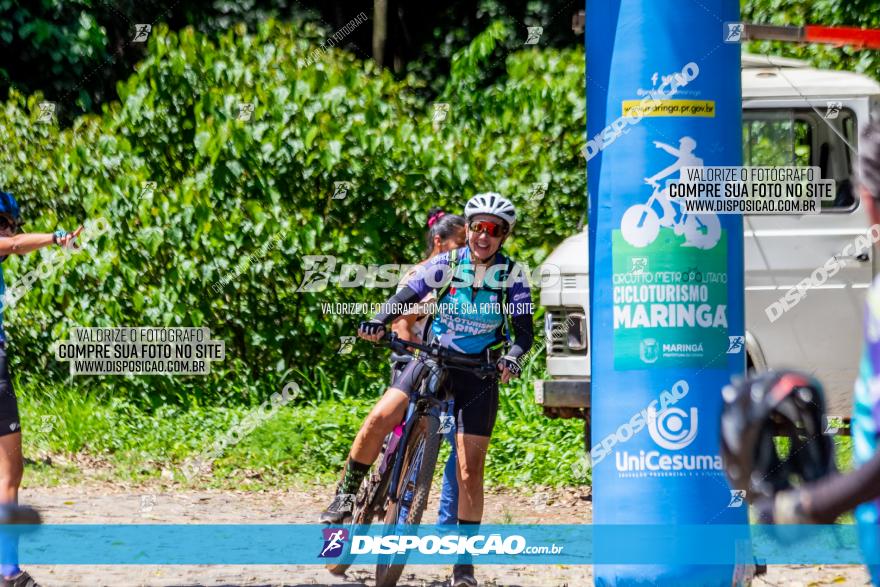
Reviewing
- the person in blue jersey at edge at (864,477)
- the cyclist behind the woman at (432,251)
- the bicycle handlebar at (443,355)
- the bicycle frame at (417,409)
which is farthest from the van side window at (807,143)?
the person in blue jersey at edge at (864,477)

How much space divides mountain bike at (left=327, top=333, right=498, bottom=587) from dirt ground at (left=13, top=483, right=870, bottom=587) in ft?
1.30

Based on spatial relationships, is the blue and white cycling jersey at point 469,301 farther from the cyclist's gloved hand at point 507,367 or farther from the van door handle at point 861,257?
the van door handle at point 861,257

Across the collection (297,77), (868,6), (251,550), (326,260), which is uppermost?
(868,6)

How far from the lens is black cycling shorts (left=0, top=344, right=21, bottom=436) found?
21.3 feet

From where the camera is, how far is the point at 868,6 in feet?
47.3

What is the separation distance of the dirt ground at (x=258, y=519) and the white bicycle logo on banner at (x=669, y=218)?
218cm

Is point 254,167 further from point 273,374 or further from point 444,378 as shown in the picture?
point 444,378

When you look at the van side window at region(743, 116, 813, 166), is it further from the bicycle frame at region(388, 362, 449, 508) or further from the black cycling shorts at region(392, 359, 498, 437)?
the bicycle frame at region(388, 362, 449, 508)

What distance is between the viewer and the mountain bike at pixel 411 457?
709cm

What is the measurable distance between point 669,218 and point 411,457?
6.28 ft

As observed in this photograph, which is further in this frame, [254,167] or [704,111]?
[254,167]

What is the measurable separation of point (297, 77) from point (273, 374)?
2.67 metres

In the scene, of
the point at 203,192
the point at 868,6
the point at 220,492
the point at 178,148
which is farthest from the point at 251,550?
the point at 868,6

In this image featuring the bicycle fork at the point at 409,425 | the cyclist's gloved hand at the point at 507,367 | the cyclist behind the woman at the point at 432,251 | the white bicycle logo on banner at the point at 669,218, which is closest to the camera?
the white bicycle logo on banner at the point at 669,218
